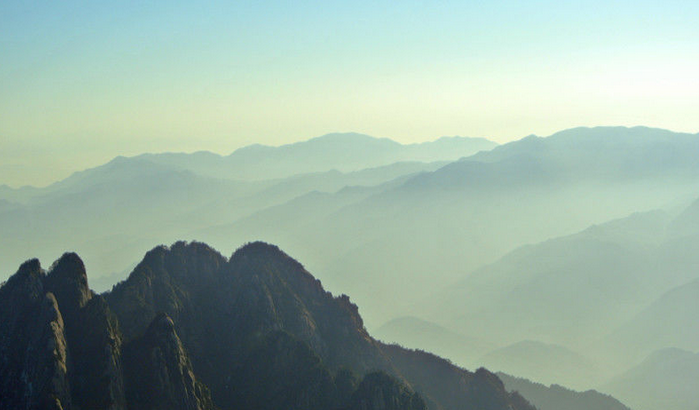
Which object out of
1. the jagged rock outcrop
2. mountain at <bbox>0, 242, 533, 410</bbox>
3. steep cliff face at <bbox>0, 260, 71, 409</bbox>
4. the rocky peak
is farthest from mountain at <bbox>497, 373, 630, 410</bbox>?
steep cliff face at <bbox>0, 260, 71, 409</bbox>

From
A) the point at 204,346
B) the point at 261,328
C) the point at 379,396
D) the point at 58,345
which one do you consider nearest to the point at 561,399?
the point at 379,396

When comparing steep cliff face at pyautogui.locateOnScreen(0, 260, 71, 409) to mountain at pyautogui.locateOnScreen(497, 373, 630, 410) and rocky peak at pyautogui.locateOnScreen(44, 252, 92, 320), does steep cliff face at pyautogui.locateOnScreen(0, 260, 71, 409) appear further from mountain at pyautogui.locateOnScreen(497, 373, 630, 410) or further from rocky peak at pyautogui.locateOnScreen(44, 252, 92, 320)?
mountain at pyautogui.locateOnScreen(497, 373, 630, 410)

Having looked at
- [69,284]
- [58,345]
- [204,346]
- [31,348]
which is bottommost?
[204,346]

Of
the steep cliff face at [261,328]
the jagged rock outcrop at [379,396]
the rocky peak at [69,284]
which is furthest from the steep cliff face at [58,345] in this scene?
the jagged rock outcrop at [379,396]

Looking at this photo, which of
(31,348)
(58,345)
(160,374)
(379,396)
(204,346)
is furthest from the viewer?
(204,346)

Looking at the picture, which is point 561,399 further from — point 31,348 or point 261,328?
point 31,348

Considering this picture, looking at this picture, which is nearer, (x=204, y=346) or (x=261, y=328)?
(x=204, y=346)

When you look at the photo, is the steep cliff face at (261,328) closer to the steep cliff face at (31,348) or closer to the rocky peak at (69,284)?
the rocky peak at (69,284)

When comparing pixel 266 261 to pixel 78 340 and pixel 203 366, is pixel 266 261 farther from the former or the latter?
pixel 78 340

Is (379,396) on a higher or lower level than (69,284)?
lower
